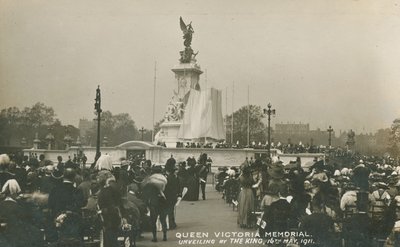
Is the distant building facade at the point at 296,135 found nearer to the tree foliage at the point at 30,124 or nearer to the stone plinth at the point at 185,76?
the stone plinth at the point at 185,76

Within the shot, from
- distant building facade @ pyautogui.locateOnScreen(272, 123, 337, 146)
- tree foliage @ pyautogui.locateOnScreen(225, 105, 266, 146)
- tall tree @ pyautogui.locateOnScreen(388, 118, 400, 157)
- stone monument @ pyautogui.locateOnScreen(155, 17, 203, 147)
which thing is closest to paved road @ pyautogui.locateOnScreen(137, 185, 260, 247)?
tall tree @ pyautogui.locateOnScreen(388, 118, 400, 157)

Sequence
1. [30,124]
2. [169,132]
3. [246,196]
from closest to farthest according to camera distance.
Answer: [246,196] < [30,124] < [169,132]

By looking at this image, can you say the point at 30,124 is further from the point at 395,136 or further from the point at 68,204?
the point at 68,204

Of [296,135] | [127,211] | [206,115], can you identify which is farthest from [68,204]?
[296,135]

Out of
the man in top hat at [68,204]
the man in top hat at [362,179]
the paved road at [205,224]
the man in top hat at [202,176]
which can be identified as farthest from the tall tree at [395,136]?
the man in top hat at [68,204]

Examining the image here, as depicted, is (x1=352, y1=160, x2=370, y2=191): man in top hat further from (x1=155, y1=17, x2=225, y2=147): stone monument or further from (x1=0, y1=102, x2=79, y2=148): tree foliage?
(x1=155, y1=17, x2=225, y2=147): stone monument

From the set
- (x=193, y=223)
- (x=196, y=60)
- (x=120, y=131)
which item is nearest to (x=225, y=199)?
(x=193, y=223)
